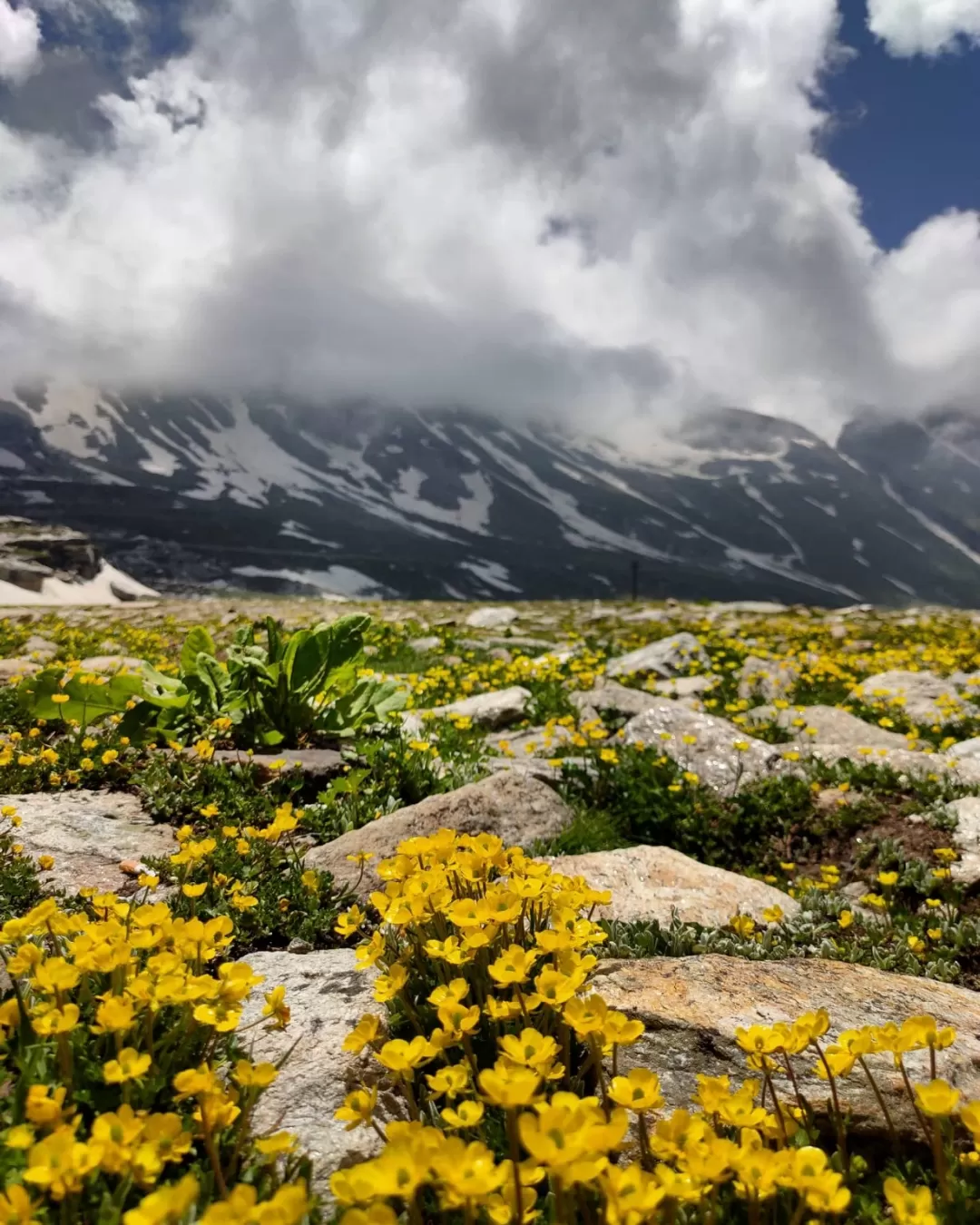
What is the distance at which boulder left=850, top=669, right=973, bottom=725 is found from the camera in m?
9.05

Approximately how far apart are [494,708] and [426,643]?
6.05 meters

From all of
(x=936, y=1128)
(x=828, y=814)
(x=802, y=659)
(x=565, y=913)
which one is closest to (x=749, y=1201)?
(x=936, y=1128)

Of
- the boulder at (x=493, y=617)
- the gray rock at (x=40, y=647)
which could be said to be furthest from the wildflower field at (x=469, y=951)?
the boulder at (x=493, y=617)

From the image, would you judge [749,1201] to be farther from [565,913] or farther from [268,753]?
[268,753]

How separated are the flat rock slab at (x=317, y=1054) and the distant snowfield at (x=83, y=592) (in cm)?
10029

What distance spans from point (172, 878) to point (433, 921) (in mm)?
2051

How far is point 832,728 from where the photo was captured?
8.44m

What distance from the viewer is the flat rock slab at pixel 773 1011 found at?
2.54m

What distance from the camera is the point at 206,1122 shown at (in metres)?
1.81

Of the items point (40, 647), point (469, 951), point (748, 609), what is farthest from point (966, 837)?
point (748, 609)

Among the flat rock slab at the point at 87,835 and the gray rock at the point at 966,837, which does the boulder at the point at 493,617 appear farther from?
the flat rock slab at the point at 87,835

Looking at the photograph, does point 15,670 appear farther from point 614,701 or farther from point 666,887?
point 666,887

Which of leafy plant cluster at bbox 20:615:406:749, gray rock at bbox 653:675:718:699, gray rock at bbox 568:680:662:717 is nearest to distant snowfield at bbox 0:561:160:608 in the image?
gray rock at bbox 653:675:718:699

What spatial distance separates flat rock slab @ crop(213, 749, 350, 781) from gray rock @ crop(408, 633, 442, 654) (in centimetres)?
785
